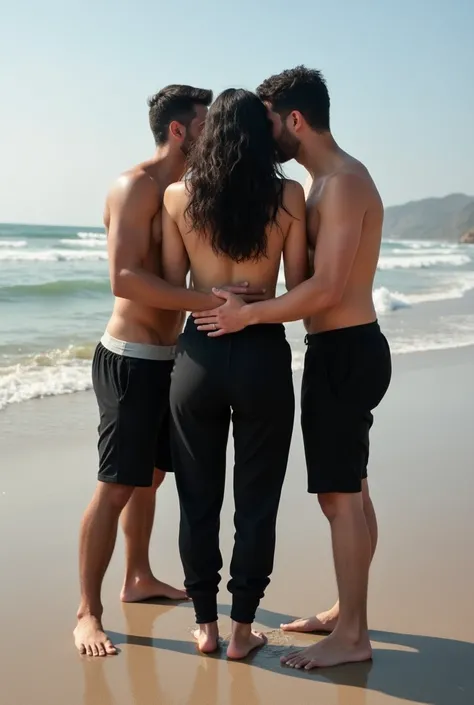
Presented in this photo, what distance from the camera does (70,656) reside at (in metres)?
2.99

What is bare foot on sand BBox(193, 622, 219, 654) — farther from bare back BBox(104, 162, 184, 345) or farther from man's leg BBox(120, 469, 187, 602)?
bare back BBox(104, 162, 184, 345)

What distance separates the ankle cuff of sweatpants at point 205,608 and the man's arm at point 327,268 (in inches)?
35.6

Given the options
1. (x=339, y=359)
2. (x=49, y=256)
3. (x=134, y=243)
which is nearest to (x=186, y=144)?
(x=134, y=243)

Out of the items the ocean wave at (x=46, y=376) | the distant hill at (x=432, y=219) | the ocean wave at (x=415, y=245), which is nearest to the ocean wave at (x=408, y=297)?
the ocean wave at (x=46, y=376)

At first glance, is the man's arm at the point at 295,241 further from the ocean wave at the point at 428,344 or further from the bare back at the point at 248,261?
the ocean wave at the point at 428,344

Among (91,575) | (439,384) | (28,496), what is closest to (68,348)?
(439,384)

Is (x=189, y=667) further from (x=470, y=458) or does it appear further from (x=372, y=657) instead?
(x=470, y=458)

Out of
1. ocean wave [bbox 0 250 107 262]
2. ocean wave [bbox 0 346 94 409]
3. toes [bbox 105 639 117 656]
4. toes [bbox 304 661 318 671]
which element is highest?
toes [bbox 105 639 117 656]

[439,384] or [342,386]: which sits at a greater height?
[342,386]

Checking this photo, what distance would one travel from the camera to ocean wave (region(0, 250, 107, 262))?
23312 mm

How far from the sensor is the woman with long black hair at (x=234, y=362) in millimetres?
2838

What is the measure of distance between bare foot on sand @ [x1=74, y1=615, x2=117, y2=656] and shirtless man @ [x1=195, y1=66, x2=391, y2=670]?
2.00 feet

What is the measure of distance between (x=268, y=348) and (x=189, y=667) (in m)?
1.07

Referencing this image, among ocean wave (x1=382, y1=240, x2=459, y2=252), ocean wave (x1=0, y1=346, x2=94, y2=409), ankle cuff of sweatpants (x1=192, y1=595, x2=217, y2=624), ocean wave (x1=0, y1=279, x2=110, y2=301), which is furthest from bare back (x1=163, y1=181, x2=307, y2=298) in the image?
ocean wave (x1=382, y1=240, x2=459, y2=252)
